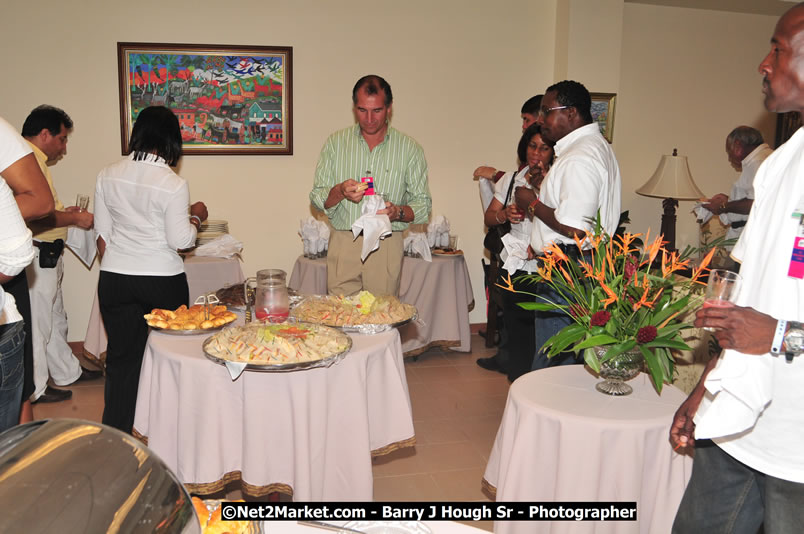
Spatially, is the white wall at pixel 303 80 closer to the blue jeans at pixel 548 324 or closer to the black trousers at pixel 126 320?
the black trousers at pixel 126 320

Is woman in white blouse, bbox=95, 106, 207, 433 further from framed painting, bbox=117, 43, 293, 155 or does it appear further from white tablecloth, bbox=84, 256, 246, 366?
framed painting, bbox=117, 43, 293, 155

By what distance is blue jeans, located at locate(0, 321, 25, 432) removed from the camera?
5.70 feet

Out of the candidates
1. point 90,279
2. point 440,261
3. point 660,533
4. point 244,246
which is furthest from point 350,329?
point 90,279

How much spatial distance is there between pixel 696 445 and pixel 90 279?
452 centimetres

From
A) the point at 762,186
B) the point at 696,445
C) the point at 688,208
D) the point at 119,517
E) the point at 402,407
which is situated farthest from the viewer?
the point at 688,208

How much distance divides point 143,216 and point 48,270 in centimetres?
142

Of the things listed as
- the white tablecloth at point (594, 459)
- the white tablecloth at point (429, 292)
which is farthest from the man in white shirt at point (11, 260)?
the white tablecloth at point (429, 292)

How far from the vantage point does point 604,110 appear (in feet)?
17.4

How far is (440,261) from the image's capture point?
4.75m

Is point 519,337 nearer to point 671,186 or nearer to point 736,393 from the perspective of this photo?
point 671,186

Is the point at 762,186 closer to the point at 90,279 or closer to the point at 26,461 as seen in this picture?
the point at 26,461

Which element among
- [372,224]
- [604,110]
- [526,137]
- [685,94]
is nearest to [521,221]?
[526,137]

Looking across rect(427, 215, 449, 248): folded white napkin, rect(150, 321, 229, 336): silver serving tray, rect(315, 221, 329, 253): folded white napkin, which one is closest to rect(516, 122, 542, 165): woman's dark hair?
rect(427, 215, 449, 248): folded white napkin

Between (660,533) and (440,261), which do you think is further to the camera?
(440,261)
